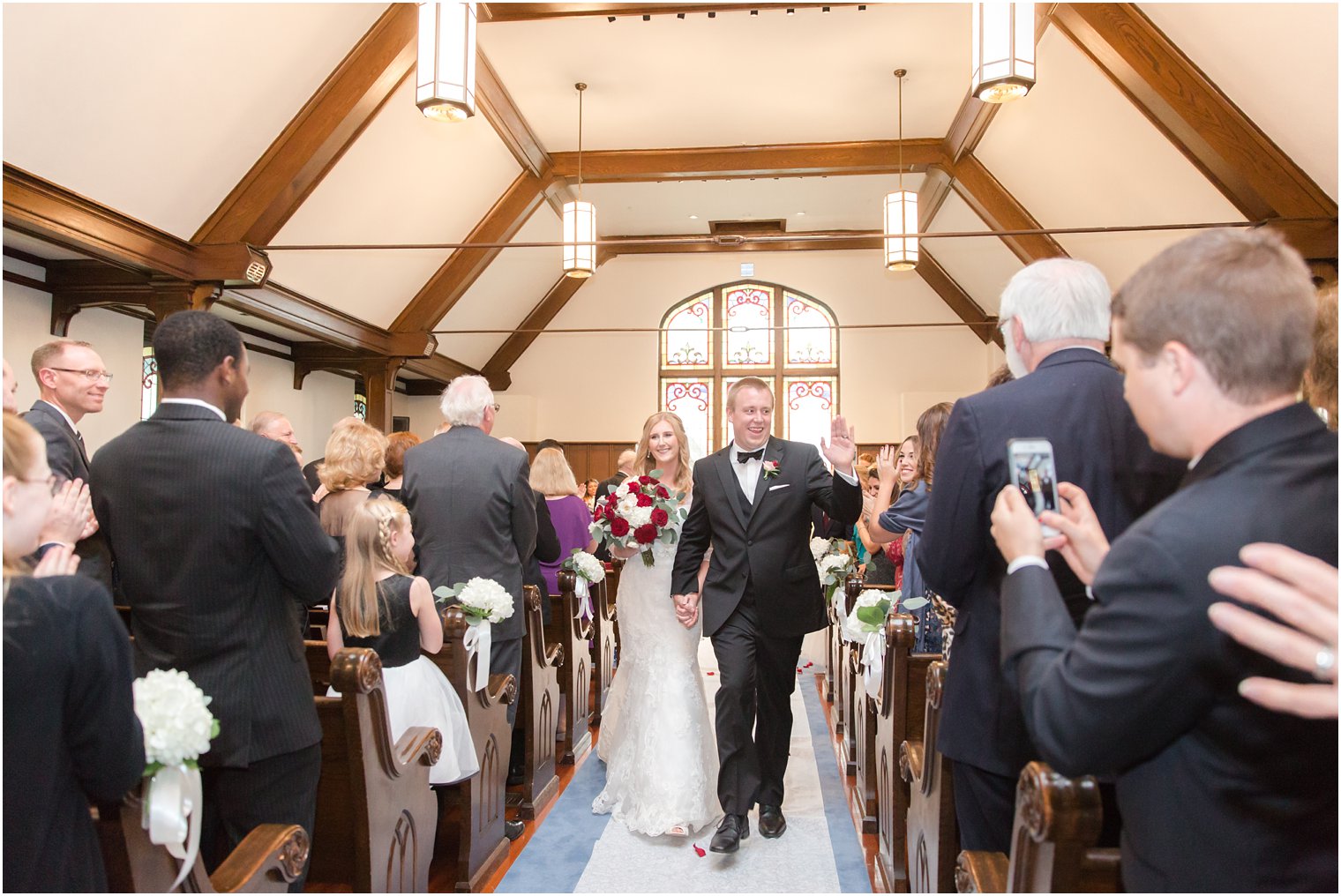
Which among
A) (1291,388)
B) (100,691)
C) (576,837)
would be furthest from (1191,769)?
(576,837)

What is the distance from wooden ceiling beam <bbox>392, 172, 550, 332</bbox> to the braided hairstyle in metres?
8.64

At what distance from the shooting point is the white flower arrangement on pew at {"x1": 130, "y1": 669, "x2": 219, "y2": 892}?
1.56 meters

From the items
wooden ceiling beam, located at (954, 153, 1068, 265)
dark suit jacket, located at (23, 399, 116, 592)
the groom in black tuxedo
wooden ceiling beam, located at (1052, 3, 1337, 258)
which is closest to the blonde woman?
dark suit jacket, located at (23, 399, 116, 592)

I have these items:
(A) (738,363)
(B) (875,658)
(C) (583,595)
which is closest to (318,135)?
(C) (583,595)

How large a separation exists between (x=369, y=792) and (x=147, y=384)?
8.71m

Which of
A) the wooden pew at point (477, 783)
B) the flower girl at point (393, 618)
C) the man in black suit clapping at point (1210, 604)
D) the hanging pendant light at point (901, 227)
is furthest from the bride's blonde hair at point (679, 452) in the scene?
the hanging pendant light at point (901, 227)

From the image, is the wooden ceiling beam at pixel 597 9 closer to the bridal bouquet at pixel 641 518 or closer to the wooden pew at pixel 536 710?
the bridal bouquet at pixel 641 518

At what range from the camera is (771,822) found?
12.9ft

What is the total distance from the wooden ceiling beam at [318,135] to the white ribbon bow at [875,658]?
20.4 ft

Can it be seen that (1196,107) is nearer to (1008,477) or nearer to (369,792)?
(1008,477)

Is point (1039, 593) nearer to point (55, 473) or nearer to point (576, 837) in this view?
point (55, 473)

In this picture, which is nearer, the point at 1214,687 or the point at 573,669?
the point at 1214,687

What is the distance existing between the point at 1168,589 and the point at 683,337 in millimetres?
15343

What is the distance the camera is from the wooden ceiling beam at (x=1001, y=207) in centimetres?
1072
